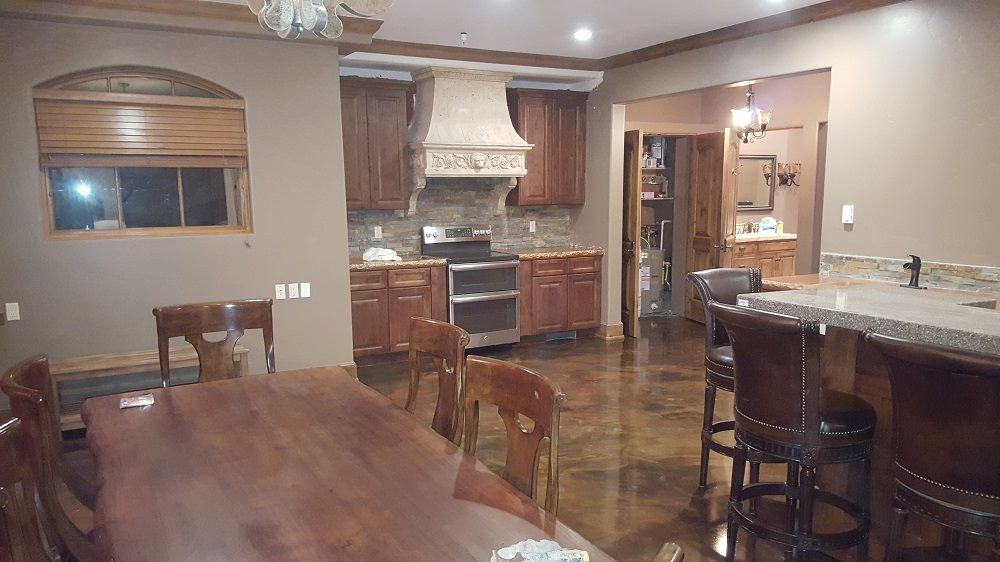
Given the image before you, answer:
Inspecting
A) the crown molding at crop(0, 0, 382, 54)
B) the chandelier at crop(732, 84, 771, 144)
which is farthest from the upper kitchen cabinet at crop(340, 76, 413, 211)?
the chandelier at crop(732, 84, 771, 144)

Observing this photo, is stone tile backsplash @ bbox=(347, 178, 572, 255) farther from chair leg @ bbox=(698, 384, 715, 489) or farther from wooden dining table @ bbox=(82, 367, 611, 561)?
wooden dining table @ bbox=(82, 367, 611, 561)

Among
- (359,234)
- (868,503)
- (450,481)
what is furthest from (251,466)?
(359,234)

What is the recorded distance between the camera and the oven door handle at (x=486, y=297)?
5793mm

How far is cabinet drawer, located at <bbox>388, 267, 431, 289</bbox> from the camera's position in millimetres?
Answer: 5527

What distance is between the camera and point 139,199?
14.0ft

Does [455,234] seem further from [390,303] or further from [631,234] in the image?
[631,234]

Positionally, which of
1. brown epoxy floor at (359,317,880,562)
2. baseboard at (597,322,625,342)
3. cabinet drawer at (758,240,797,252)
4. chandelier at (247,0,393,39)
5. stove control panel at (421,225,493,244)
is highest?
chandelier at (247,0,393,39)

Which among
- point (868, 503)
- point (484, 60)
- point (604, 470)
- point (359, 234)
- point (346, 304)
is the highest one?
point (484, 60)

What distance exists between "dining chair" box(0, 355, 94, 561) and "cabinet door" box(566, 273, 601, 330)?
471cm

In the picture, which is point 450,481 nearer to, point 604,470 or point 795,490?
point 795,490

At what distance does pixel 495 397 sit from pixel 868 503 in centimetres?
158

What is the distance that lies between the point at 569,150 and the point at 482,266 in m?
1.63

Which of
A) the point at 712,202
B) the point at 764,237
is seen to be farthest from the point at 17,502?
the point at 764,237

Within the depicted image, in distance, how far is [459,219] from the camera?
6.40 meters
